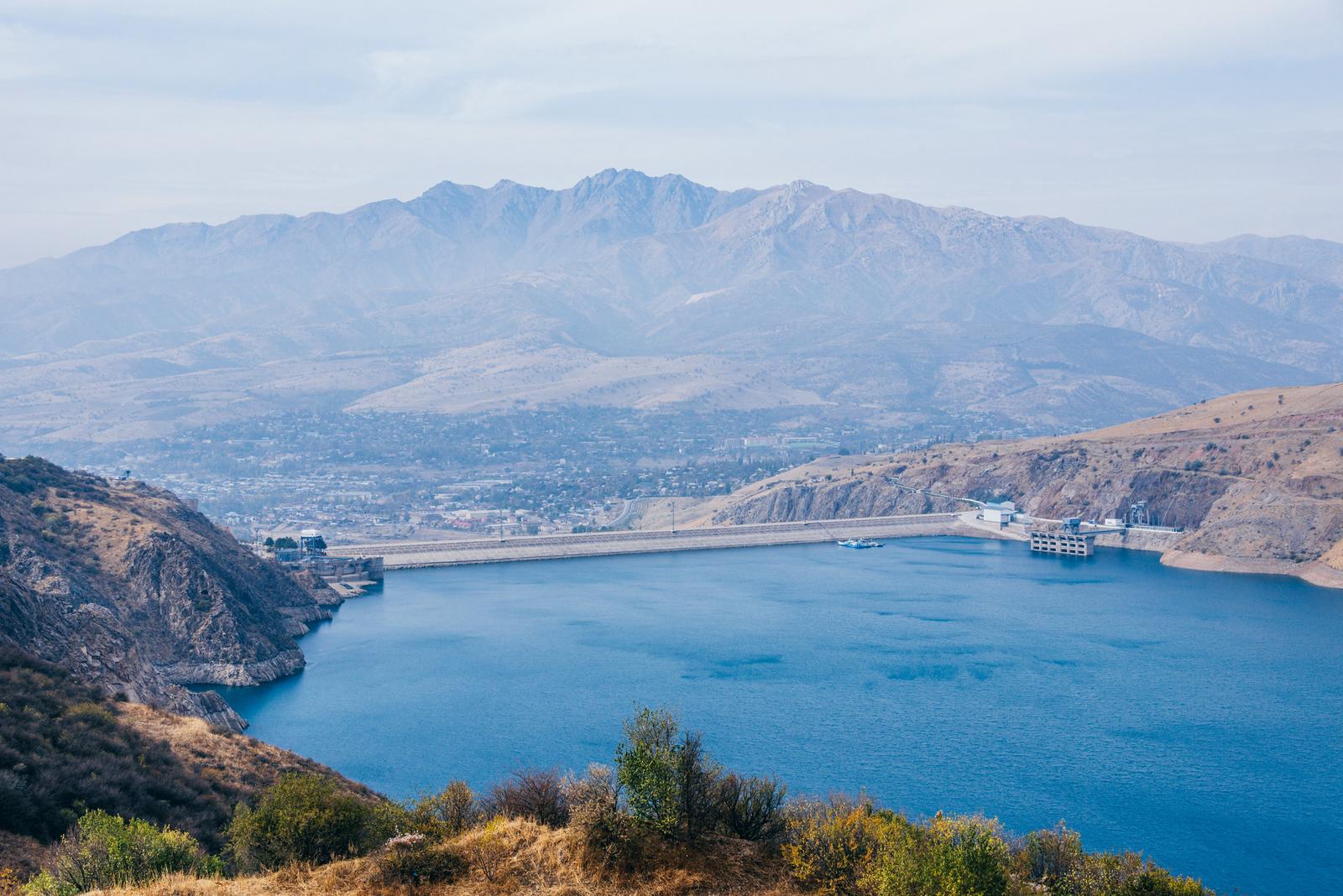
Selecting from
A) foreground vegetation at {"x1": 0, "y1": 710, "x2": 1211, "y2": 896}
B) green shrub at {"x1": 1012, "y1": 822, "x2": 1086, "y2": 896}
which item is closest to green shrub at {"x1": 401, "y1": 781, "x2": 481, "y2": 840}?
foreground vegetation at {"x1": 0, "y1": 710, "x2": 1211, "y2": 896}

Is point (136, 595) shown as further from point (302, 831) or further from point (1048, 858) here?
point (1048, 858)

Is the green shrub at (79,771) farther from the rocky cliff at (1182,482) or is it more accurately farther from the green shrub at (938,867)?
the rocky cliff at (1182,482)

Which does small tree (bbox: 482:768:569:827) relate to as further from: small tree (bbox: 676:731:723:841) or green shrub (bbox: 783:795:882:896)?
green shrub (bbox: 783:795:882:896)

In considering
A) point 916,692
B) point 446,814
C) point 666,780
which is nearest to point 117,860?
point 446,814

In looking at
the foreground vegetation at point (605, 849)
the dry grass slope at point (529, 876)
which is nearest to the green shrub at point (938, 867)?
the foreground vegetation at point (605, 849)

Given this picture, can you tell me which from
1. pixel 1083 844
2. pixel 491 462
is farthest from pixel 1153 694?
pixel 491 462

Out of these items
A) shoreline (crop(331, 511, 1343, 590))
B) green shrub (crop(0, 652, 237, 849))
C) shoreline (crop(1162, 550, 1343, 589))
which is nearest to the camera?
green shrub (crop(0, 652, 237, 849))
